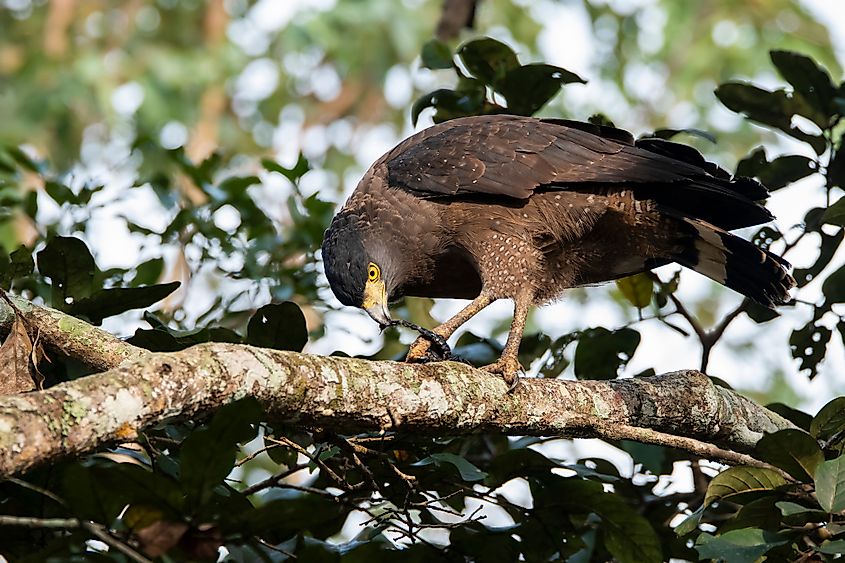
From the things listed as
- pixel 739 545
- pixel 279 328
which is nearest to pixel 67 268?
pixel 279 328

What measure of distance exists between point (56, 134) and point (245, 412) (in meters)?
12.5

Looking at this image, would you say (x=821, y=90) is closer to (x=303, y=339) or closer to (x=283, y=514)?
(x=303, y=339)

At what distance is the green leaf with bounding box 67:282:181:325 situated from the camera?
3.14 meters

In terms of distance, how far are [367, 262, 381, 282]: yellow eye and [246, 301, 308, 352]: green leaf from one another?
3.56 feet

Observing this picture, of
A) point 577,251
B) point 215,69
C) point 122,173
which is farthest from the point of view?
point 215,69

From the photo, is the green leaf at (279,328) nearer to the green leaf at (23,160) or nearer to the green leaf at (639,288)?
the green leaf at (639,288)

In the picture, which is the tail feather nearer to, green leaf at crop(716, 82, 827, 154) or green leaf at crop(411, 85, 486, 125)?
green leaf at crop(716, 82, 827, 154)

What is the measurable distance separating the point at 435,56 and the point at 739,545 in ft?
9.82

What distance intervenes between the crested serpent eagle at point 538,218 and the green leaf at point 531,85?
0.49ft

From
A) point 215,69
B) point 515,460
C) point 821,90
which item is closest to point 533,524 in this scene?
point 515,460

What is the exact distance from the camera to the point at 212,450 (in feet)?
6.35

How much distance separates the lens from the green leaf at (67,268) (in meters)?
3.36

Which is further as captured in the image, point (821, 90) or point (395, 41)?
point (395, 41)

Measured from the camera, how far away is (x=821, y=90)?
168 inches
